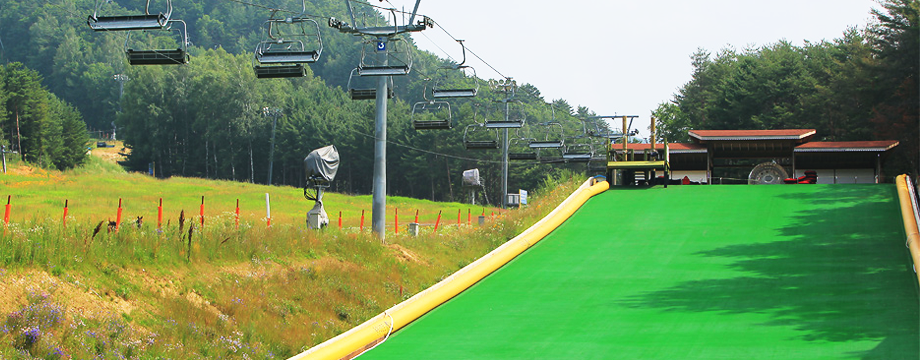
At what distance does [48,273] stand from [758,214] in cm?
1656

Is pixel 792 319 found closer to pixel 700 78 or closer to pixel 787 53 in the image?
pixel 787 53

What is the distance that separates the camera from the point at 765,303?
12.9m

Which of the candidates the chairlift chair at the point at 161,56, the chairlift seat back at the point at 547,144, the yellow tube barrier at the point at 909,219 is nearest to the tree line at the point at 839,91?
the chairlift seat back at the point at 547,144

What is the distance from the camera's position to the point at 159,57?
15.7 meters

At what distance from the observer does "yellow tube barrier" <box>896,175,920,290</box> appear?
14316mm

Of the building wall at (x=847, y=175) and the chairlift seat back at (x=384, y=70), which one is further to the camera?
the building wall at (x=847, y=175)

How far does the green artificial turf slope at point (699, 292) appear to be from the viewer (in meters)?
10.9

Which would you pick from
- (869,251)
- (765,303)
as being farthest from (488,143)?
(765,303)

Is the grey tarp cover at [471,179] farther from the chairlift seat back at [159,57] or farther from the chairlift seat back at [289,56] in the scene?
the chairlift seat back at [159,57]

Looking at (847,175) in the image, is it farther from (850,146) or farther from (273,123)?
(273,123)

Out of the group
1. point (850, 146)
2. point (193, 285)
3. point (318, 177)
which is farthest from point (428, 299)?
point (850, 146)

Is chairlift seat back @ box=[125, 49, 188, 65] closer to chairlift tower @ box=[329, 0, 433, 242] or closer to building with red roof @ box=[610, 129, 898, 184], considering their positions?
chairlift tower @ box=[329, 0, 433, 242]

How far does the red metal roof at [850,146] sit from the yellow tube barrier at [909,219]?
1409 centimetres

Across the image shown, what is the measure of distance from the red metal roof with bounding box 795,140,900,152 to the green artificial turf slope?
15.1 m
